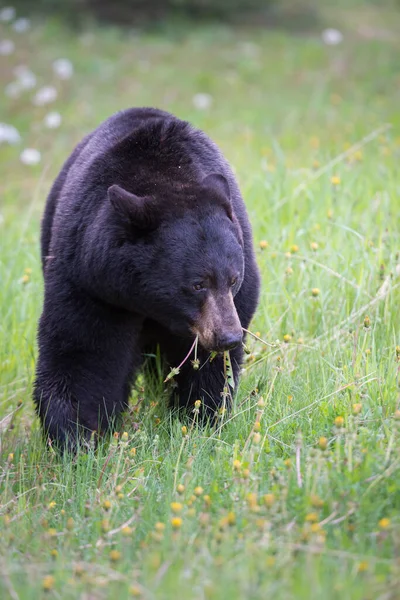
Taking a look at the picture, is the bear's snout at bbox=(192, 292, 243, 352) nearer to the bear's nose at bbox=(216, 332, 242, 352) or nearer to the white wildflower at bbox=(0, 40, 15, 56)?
the bear's nose at bbox=(216, 332, 242, 352)

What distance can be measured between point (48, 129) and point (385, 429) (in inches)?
412

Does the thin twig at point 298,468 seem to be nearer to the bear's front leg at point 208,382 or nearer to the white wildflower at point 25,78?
the bear's front leg at point 208,382

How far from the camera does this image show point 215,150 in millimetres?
4434

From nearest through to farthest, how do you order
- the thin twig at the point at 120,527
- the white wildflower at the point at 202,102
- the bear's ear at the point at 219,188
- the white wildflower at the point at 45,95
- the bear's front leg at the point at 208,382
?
1. the thin twig at the point at 120,527
2. the bear's ear at the point at 219,188
3. the bear's front leg at the point at 208,382
4. the white wildflower at the point at 45,95
5. the white wildflower at the point at 202,102

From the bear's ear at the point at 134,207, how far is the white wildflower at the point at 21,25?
44.5 ft

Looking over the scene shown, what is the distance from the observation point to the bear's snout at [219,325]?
3.62 metres

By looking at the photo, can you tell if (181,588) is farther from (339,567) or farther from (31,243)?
(31,243)

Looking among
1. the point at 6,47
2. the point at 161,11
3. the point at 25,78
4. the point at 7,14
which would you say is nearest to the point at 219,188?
the point at 25,78

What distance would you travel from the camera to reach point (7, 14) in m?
16.1

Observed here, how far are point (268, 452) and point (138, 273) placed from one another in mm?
986

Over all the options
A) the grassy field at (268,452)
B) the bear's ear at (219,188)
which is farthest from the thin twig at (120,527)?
the bear's ear at (219,188)

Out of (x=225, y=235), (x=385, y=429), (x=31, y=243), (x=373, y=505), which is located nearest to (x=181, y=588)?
(x=373, y=505)

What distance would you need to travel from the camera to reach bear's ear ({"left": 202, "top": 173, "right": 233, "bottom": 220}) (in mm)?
3848

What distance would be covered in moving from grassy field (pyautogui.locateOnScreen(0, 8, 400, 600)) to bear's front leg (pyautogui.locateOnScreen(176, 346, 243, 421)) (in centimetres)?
15
